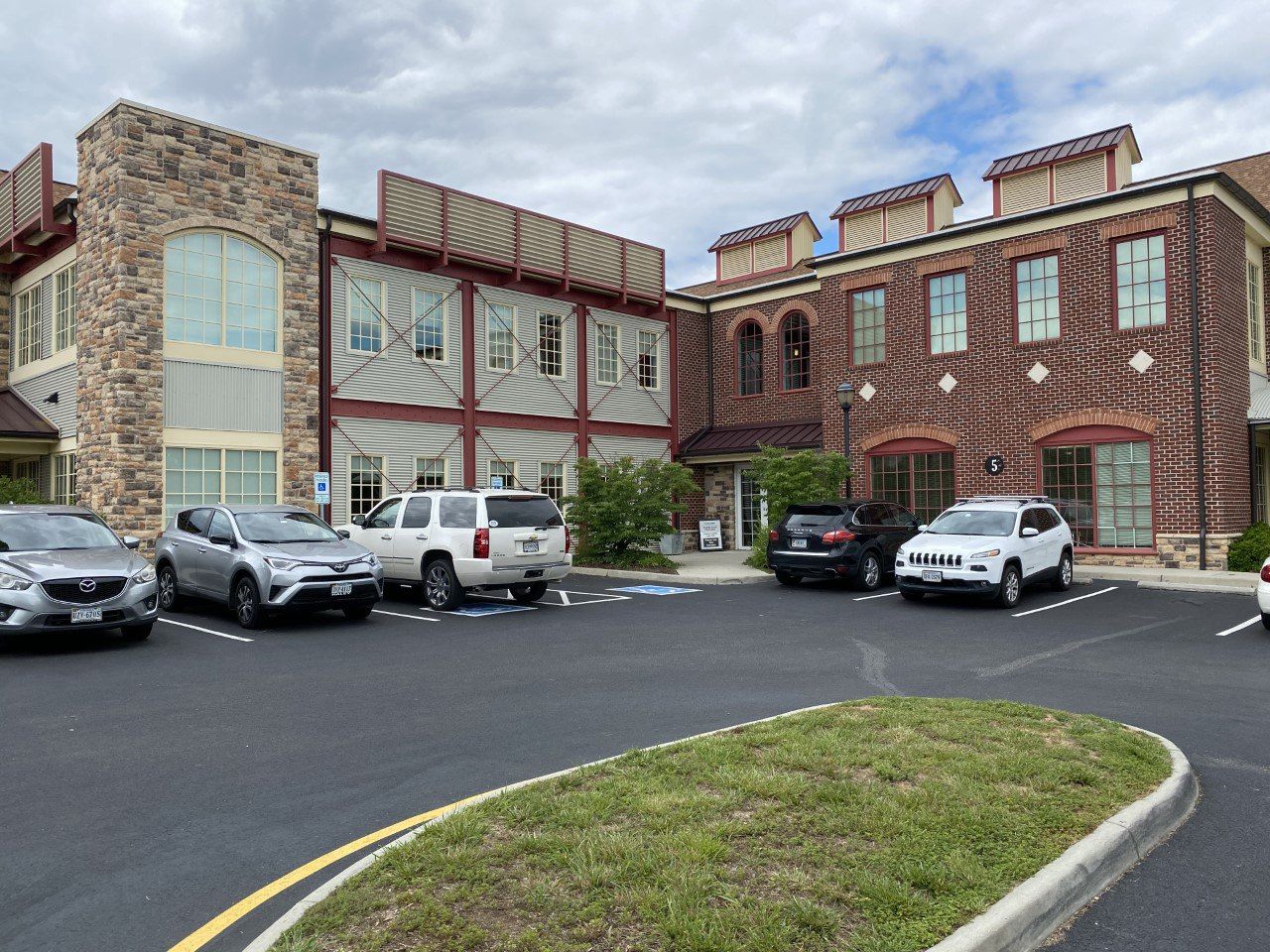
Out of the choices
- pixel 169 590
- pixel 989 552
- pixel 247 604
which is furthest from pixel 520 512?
pixel 989 552

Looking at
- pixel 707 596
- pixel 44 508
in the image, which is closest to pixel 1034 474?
pixel 707 596

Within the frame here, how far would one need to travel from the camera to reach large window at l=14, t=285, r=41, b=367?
71.4 ft

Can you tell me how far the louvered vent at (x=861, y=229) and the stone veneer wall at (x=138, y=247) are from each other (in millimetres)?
14439

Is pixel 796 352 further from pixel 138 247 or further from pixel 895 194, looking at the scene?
pixel 138 247

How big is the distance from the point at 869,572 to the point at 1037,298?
342 inches

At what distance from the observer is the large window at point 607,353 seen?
1049 inches

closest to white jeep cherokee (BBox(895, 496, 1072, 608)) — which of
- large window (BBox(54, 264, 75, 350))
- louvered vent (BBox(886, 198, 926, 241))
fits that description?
louvered vent (BBox(886, 198, 926, 241))

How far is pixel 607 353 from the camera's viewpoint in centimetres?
2695

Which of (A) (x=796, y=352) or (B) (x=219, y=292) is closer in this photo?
(B) (x=219, y=292)

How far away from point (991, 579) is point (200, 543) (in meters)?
11.7

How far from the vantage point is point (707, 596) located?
1634cm

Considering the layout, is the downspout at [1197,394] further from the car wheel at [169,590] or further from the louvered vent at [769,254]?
the car wheel at [169,590]

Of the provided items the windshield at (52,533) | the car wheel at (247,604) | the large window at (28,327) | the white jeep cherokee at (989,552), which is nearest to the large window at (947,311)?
the white jeep cherokee at (989,552)

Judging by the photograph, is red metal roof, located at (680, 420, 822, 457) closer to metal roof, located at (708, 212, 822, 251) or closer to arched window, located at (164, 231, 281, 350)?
metal roof, located at (708, 212, 822, 251)
